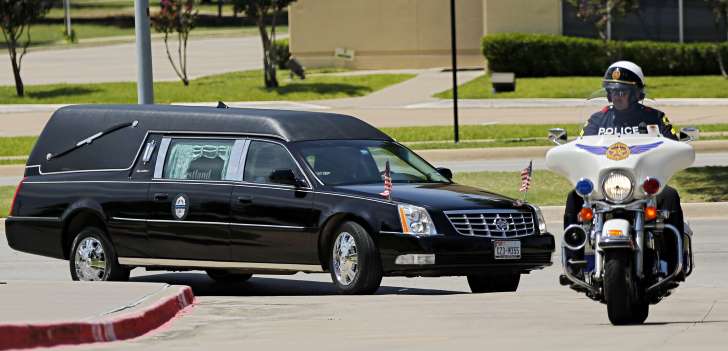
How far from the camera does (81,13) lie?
9775 centimetres

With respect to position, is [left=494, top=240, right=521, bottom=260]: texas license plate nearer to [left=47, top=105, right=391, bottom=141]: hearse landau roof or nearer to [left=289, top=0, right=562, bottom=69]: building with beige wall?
[left=47, top=105, right=391, bottom=141]: hearse landau roof

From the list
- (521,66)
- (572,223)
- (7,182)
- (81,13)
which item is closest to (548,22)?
(521,66)

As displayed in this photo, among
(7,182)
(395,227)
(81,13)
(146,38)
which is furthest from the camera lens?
(81,13)

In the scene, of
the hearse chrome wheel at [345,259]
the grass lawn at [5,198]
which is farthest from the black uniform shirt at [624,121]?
the grass lawn at [5,198]

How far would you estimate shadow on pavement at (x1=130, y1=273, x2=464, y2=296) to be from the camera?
14.5 metres

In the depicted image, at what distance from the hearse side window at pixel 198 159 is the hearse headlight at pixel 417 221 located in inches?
79.9

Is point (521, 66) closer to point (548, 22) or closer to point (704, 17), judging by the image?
point (548, 22)

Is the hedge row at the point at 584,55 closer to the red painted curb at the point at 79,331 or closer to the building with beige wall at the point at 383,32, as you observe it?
the building with beige wall at the point at 383,32

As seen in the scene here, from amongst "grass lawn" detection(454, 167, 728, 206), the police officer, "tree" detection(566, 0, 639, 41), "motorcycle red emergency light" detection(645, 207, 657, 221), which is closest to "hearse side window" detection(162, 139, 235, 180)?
the police officer

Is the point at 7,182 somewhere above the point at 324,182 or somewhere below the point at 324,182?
below

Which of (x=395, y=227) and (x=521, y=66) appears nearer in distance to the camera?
(x=395, y=227)

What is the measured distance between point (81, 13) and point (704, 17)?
53.1 m

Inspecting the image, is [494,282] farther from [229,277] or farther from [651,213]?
[651,213]

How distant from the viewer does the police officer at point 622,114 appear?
11.0 metres
